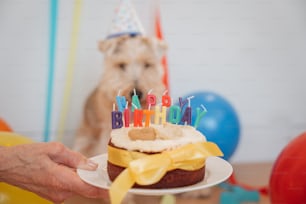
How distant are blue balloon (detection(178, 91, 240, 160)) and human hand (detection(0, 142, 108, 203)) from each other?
36.6 inches

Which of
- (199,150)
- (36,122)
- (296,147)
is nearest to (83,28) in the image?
(36,122)

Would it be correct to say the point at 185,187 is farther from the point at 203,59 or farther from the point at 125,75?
the point at 203,59

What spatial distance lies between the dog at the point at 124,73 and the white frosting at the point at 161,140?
3.10ft

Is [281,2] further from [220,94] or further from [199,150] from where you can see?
[199,150]

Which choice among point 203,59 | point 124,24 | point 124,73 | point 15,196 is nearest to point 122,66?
point 124,73

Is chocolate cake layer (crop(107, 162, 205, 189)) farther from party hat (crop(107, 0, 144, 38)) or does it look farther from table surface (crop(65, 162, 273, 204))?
party hat (crop(107, 0, 144, 38))

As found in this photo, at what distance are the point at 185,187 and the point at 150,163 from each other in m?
0.08

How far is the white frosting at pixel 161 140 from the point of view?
0.86 meters

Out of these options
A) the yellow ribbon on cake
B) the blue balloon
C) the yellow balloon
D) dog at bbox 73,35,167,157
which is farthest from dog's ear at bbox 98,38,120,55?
the yellow ribbon on cake

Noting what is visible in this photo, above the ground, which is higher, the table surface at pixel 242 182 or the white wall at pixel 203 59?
the white wall at pixel 203 59

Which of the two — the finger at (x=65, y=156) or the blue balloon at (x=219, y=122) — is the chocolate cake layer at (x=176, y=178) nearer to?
the finger at (x=65, y=156)

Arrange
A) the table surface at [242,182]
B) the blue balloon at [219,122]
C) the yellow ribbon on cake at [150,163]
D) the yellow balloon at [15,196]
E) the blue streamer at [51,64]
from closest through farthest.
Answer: the yellow ribbon on cake at [150,163], the yellow balloon at [15,196], the table surface at [242,182], the blue balloon at [219,122], the blue streamer at [51,64]

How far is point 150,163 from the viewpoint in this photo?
82 cm

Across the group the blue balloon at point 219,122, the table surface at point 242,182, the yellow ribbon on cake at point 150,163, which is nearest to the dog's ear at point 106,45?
the blue balloon at point 219,122
